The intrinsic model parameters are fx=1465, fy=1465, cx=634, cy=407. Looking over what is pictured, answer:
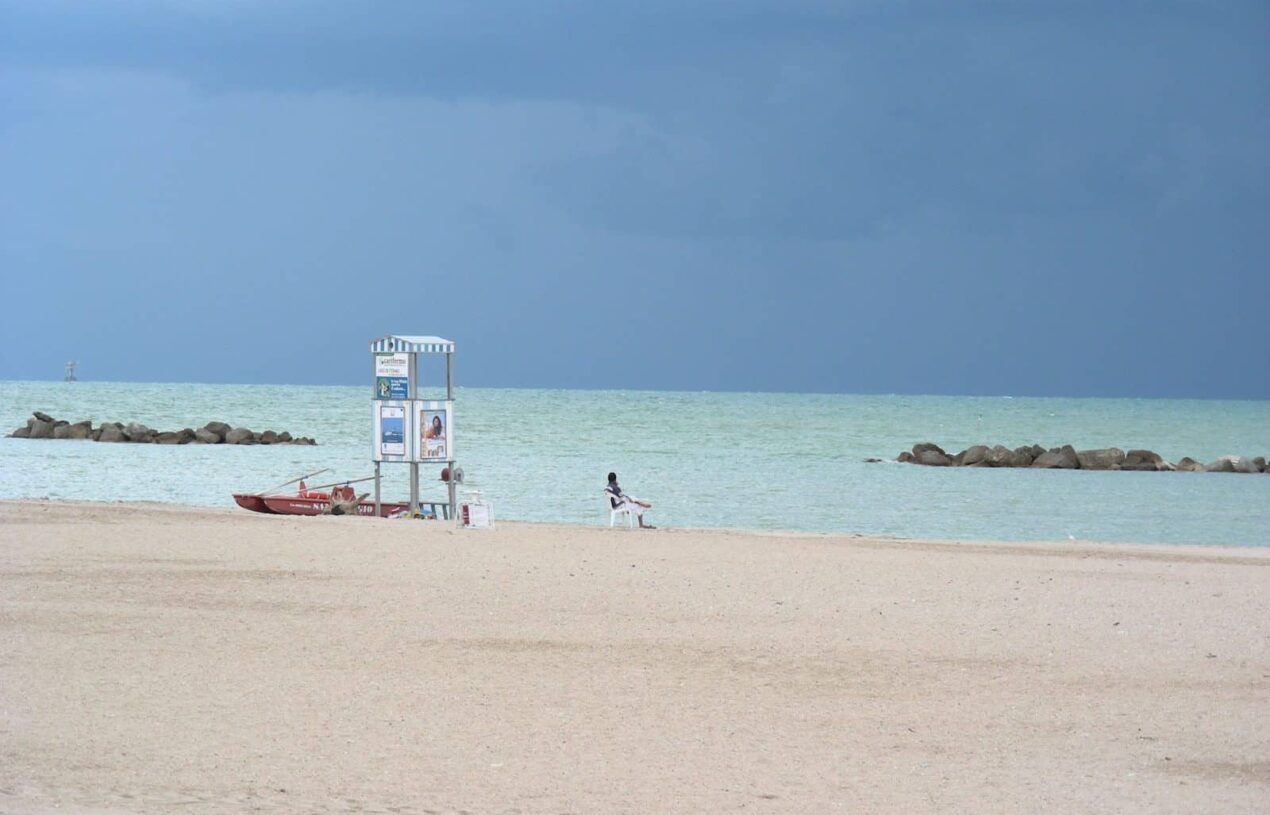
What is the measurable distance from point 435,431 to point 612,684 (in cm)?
1448

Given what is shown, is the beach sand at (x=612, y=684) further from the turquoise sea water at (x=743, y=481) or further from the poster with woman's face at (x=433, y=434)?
the turquoise sea water at (x=743, y=481)

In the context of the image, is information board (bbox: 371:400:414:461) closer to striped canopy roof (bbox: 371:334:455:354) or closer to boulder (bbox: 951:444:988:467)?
striped canopy roof (bbox: 371:334:455:354)

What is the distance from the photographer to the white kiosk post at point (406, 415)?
2406 centimetres

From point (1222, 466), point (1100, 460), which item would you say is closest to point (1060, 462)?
point (1100, 460)

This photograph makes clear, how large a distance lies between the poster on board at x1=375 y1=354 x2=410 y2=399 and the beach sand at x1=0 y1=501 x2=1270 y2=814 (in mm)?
6182

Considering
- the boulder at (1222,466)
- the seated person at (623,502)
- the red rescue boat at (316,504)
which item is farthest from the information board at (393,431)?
the boulder at (1222,466)

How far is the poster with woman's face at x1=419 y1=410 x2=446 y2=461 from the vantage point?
79.2 ft

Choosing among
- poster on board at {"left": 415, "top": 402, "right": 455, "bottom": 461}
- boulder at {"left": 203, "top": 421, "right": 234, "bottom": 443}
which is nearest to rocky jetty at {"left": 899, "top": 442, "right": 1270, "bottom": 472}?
boulder at {"left": 203, "top": 421, "right": 234, "bottom": 443}

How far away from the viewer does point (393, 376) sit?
24.2 m

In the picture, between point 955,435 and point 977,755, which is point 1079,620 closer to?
point 977,755

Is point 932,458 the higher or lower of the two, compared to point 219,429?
lower

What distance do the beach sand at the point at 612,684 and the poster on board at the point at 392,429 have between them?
5944 millimetres

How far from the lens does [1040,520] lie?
31.8m

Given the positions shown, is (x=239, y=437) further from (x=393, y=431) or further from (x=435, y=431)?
(x=435, y=431)
